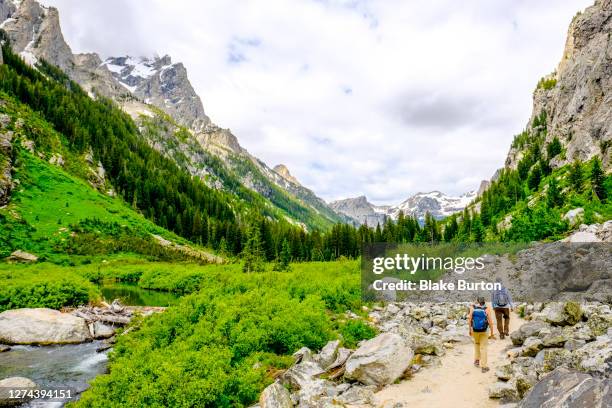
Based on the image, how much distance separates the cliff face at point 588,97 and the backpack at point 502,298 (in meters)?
70.3

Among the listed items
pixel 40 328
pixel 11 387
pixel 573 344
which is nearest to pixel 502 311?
pixel 573 344

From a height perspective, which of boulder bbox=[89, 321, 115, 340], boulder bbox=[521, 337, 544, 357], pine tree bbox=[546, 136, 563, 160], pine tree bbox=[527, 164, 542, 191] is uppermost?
pine tree bbox=[546, 136, 563, 160]

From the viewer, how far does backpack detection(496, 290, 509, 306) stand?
57.7 feet

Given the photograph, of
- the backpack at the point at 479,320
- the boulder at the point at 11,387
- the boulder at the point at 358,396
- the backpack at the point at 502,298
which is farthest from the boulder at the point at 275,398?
the backpack at the point at 502,298

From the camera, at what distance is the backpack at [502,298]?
1758cm

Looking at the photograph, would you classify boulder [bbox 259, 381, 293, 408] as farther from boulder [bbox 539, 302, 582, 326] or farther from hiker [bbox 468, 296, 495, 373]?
boulder [bbox 539, 302, 582, 326]

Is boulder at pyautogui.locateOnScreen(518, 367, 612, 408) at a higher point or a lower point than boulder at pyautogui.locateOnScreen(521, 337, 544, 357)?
higher

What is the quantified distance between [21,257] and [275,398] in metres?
64.1

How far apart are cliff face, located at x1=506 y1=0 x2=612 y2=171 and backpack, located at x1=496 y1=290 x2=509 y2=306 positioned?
Answer: 231 feet

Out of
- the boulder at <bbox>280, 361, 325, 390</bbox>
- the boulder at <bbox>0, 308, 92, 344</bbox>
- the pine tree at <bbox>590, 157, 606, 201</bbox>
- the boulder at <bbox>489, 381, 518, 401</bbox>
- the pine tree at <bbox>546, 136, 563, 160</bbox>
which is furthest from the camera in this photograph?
the pine tree at <bbox>546, 136, 563, 160</bbox>

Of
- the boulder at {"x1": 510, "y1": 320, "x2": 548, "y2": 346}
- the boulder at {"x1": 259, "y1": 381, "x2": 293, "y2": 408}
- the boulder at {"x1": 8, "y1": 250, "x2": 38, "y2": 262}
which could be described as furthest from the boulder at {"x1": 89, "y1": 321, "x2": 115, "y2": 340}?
the boulder at {"x1": 8, "y1": 250, "x2": 38, "y2": 262}

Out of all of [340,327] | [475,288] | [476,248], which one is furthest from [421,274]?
[340,327]

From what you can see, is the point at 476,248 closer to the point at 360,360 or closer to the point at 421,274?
the point at 421,274

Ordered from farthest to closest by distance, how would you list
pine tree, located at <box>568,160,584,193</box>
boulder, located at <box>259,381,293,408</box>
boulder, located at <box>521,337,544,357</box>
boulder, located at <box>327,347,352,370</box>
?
pine tree, located at <box>568,160,584,193</box>
boulder, located at <box>327,347,352,370</box>
boulder, located at <box>521,337,544,357</box>
boulder, located at <box>259,381,293,408</box>
